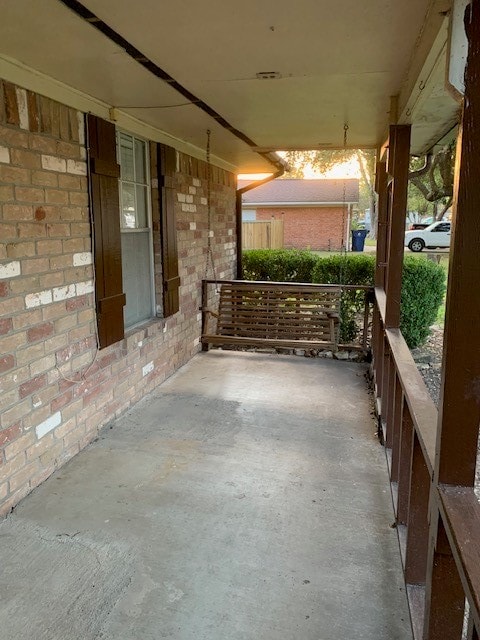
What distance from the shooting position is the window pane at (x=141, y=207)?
434 cm

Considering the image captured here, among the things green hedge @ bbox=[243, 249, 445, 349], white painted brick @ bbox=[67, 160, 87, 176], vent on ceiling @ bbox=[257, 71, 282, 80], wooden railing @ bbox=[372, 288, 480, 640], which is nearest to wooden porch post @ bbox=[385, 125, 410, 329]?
wooden railing @ bbox=[372, 288, 480, 640]

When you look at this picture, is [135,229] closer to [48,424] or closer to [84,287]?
[84,287]

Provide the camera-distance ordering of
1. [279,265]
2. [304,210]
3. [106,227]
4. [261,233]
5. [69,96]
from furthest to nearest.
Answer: [304,210], [261,233], [279,265], [106,227], [69,96]

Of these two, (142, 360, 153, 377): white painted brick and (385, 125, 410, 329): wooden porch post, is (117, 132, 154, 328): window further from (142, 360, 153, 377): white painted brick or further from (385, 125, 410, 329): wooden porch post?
(385, 125, 410, 329): wooden porch post

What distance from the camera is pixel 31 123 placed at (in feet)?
9.05

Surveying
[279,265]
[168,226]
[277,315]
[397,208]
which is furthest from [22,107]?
[279,265]

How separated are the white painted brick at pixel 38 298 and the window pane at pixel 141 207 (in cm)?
157

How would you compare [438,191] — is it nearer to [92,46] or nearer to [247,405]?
[247,405]

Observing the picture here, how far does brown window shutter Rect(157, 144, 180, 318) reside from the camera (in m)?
4.48

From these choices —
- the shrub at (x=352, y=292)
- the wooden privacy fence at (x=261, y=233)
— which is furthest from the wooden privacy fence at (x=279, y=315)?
the wooden privacy fence at (x=261, y=233)

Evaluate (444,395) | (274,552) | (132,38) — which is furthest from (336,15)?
(274,552)

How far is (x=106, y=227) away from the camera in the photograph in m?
3.52

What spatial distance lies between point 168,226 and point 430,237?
17.2 metres

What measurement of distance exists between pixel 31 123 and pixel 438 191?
3200 mm
